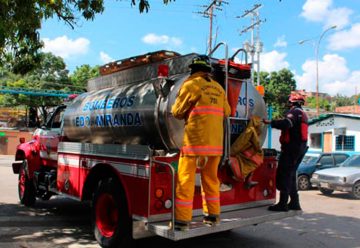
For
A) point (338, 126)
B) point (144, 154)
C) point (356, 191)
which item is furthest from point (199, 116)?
point (338, 126)

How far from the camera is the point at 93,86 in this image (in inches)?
318

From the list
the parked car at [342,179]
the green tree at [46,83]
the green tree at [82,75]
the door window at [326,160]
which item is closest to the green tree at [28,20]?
the parked car at [342,179]

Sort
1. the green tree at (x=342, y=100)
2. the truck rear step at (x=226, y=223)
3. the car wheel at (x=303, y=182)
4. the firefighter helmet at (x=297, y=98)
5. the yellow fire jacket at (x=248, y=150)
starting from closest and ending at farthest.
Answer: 1. the truck rear step at (x=226, y=223)
2. the yellow fire jacket at (x=248, y=150)
3. the firefighter helmet at (x=297, y=98)
4. the car wheel at (x=303, y=182)
5. the green tree at (x=342, y=100)

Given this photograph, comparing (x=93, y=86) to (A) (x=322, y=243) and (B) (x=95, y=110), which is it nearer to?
(B) (x=95, y=110)

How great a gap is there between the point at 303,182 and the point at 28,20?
11.5m

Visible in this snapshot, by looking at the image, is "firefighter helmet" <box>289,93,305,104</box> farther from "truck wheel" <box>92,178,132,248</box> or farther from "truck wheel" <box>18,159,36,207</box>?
"truck wheel" <box>18,159,36,207</box>

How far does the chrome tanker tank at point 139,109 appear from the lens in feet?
18.6

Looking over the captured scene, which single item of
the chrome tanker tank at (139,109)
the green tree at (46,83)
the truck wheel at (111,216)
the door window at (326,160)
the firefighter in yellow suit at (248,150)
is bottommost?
the truck wheel at (111,216)

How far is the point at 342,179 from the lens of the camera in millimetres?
13031

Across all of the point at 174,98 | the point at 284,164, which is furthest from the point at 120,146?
the point at 284,164

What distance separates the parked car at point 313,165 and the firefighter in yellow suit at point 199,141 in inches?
426

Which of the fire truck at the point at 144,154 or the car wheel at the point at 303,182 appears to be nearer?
the fire truck at the point at 144,154

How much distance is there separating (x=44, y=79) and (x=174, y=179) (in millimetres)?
47303

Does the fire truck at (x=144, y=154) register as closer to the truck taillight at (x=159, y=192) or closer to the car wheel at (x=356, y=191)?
the truck taillight at (x=159, y=192)
